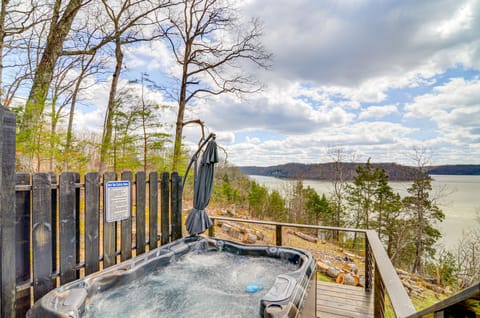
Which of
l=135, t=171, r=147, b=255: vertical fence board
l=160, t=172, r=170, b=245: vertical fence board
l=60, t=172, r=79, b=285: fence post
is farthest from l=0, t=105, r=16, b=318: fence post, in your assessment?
l=160, t=172, r=170, b=245: vertical fence board

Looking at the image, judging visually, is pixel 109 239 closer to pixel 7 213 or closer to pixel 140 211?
pixel 140 211

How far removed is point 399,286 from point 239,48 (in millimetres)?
6938

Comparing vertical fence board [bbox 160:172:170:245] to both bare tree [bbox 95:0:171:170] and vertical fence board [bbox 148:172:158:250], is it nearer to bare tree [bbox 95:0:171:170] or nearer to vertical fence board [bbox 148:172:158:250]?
vertical fence board [bbox 148:172:158:250]

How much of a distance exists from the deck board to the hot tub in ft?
2.19

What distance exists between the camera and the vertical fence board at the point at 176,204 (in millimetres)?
3620

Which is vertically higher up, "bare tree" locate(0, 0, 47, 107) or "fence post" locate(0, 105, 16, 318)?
"bare tree" locate(0, 0, 47, 107)

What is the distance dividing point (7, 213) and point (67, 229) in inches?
20.1

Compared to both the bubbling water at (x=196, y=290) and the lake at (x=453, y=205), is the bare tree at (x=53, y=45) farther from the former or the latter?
the lake at (x=453, y=205)

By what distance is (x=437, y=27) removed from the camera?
15.8ft

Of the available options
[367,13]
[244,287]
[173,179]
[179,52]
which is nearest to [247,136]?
[179,52]

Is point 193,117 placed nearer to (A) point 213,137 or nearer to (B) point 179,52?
(B) point 179,52

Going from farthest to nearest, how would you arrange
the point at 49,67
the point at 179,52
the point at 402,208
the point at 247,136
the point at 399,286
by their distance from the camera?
the point at 402,208 → the point at 247,136 → the point at 179,52 → the point at 49,67 → the point at 399,286

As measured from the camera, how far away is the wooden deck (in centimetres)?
286

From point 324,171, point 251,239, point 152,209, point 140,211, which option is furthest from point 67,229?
point 324,171
